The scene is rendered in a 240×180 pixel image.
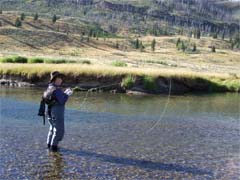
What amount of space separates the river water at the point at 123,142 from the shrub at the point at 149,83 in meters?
9.05

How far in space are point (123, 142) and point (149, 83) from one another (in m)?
22.8

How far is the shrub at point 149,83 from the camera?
4119 cm

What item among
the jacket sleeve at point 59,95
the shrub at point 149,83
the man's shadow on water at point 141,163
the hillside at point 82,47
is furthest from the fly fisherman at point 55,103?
the hillside at point 82,47

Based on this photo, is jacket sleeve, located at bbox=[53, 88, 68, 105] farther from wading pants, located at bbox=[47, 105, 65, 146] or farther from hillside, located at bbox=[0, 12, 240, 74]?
hillside, located at bbox=[0, 12, 240, 74]

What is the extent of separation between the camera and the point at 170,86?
42031 mm

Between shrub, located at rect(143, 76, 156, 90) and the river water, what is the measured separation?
→ 29.7 feet

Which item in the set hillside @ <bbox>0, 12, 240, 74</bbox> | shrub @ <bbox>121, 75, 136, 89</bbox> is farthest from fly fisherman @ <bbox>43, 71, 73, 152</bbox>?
hillside @ <bbox>0, 12, 240, 74</bbox>

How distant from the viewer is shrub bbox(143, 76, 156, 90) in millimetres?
41188

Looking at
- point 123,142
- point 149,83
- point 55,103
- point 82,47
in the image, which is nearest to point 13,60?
point 149,83

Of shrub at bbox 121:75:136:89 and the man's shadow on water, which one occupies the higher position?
shrub at bbox 121:75:136:89

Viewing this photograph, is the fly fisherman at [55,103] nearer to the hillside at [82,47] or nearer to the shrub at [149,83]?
the shrub at [149,83]

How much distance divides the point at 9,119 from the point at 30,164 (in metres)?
8.21

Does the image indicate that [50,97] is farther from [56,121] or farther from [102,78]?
[102,78]

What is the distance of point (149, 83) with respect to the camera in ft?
136
